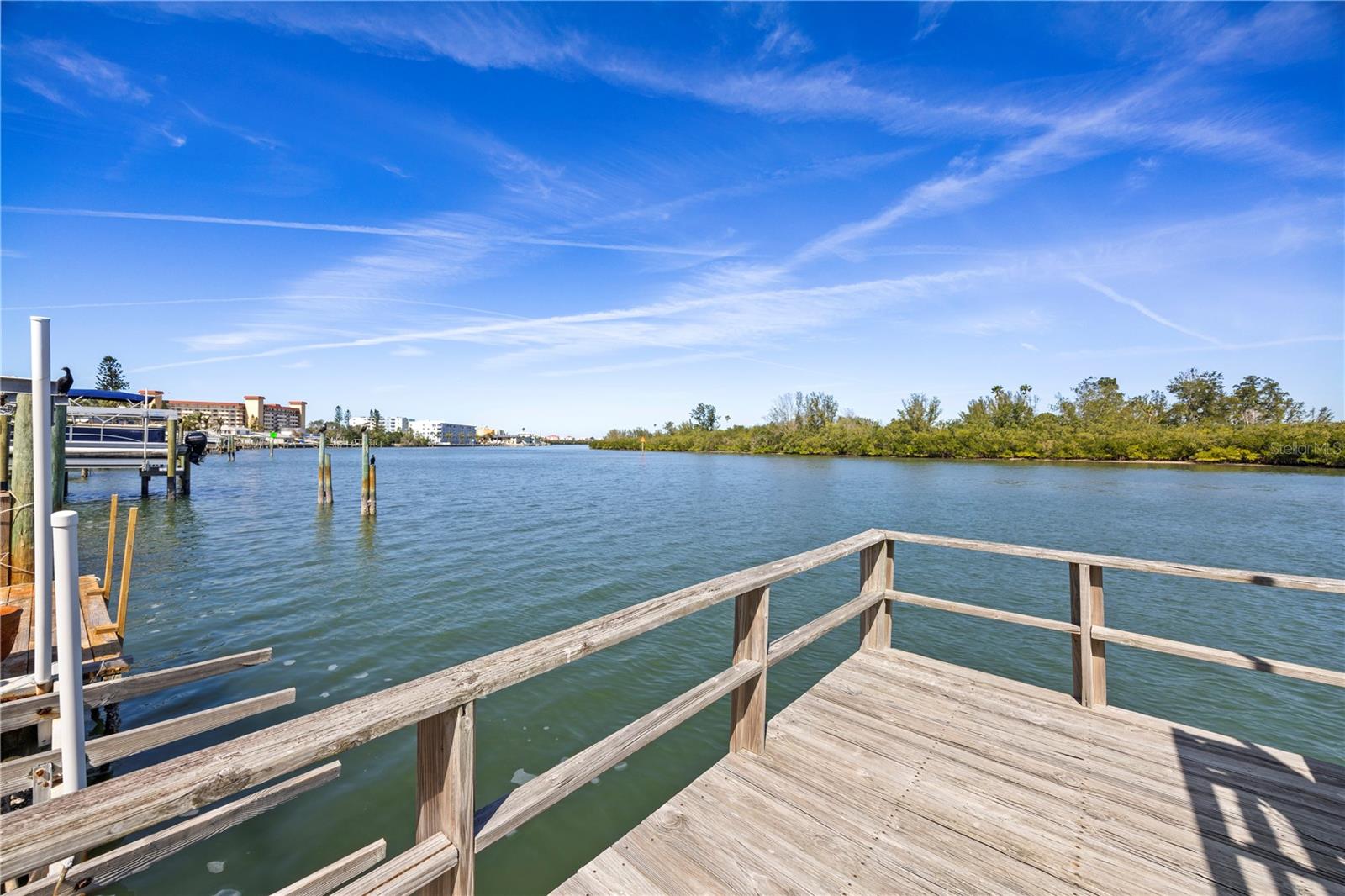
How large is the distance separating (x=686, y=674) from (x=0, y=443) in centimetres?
1343

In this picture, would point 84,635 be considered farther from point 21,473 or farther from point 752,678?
point 752,678

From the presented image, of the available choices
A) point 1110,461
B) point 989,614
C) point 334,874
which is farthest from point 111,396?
point 1110,461

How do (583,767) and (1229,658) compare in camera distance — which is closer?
(583,767)

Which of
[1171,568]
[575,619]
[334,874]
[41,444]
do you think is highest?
[41,444]

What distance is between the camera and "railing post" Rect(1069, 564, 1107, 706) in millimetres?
3643

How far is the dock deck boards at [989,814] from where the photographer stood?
7.30 ft

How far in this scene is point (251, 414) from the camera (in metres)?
114

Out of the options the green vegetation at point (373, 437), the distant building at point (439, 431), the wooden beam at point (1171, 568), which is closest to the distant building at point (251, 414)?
the green vegetation at point (373, 437)

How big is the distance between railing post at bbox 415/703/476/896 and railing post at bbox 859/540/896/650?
3.27 metres

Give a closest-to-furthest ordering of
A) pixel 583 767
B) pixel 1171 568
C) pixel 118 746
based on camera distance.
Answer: pixel 583 767, pixel 118 746, pixel 1171 568

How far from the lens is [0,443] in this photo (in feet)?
34.0

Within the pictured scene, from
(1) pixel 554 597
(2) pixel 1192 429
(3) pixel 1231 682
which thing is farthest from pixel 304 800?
(2) pixel 1192 429

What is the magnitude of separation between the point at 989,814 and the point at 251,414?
142 m

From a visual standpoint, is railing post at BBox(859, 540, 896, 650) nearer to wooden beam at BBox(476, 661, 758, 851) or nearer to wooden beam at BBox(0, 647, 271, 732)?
wooden beam at BBox(476, 661, 758, 851)
